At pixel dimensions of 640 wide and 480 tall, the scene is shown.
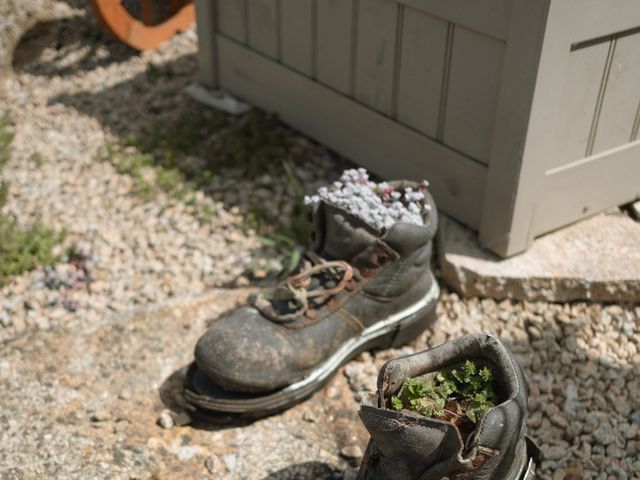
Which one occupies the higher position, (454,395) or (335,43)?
(335,43)

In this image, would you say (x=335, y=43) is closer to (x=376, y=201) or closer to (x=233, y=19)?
(x=233, y=19)

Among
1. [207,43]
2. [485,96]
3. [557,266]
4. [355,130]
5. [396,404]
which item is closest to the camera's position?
[396,404]

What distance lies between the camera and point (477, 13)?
2.59 metres

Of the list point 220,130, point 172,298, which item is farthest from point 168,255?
point 220,130

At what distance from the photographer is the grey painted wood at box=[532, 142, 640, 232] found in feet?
9.23

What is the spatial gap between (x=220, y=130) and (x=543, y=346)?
178 centimetres

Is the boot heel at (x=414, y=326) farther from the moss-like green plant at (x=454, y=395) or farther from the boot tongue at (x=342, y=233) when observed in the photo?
the moss-like green plant at (x=454, y=395)

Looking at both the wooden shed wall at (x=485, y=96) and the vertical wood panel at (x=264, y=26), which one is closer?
the wooden shed wall at (x=485, y=96)

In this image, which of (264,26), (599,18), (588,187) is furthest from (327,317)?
(264,26)

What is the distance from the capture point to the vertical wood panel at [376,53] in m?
2.96

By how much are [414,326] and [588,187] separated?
2.64 feet

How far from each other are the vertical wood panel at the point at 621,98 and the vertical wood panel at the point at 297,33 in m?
1.18

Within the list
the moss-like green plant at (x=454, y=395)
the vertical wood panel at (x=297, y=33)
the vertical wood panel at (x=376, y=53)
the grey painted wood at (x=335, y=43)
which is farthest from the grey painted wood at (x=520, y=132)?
the vertical wood panel at (x=297, y=33)

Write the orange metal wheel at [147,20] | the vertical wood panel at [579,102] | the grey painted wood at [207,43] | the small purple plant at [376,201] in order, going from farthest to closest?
the orange metal wheel at [147,20], the grey painted wood at [207,43], the vertical wood panel at [579,102], the small purple plant at [376,201]
